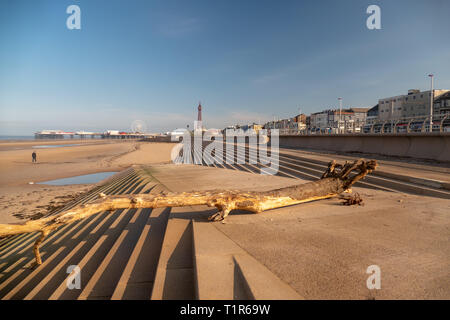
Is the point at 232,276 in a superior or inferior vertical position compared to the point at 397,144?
inferior

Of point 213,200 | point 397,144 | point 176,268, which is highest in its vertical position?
point 397,144

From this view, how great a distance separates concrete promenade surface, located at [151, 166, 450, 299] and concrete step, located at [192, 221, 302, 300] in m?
0.13

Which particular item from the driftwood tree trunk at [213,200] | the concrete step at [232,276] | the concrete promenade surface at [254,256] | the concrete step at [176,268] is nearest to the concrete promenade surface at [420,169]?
the concrete promenade surface at [254,256]

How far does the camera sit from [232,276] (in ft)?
8.61

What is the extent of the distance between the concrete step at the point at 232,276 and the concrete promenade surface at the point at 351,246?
13 cm

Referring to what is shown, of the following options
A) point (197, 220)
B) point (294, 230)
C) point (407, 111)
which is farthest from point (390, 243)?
point (407, 111)

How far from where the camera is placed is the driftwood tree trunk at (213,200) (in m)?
3.93

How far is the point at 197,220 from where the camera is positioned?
493 centimetres

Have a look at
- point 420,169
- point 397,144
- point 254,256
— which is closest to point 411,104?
point 397,144

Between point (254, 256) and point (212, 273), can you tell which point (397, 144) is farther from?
point (212, 273)

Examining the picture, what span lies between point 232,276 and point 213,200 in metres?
2.32

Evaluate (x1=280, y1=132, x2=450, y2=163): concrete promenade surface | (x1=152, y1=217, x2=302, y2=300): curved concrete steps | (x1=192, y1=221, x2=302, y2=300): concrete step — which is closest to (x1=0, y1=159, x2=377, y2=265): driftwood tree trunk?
(x1=152, y1=217, x2=302, y2=300): curved concrete steps

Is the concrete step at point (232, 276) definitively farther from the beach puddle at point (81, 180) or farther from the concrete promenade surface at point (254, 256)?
the beach puddle at point (81, 180)
